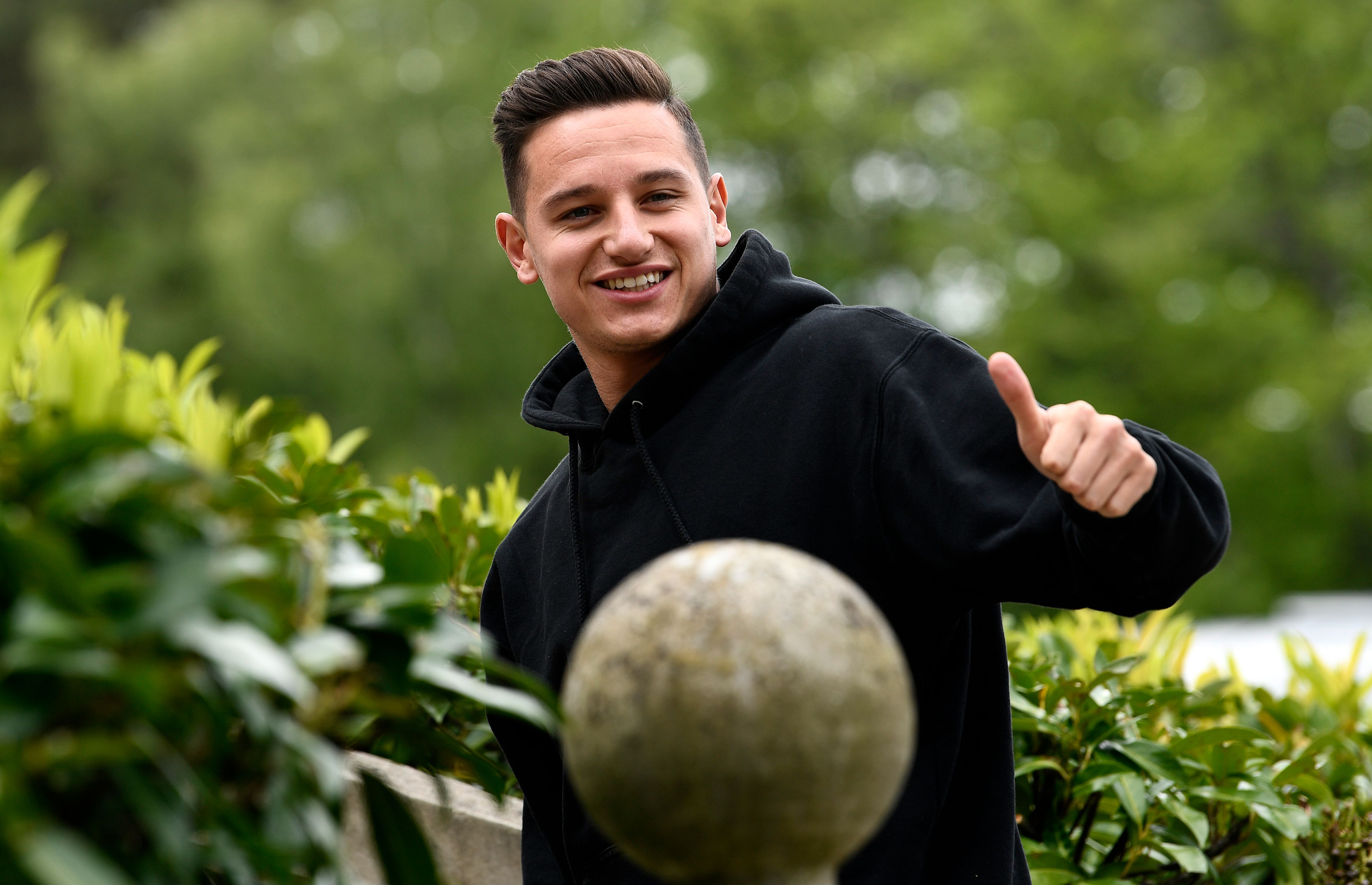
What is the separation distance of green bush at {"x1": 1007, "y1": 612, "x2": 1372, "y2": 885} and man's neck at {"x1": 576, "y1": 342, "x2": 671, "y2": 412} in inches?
43.8

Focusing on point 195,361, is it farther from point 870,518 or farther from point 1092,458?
point 1092,458

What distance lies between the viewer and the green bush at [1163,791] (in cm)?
280

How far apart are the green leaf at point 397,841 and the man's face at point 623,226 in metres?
1.39

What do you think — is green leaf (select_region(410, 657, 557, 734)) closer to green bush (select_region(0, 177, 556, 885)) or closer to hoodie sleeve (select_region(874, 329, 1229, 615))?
green bush (select_region(0, 177, 556, 885))

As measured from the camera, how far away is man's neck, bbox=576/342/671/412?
9.11 ft

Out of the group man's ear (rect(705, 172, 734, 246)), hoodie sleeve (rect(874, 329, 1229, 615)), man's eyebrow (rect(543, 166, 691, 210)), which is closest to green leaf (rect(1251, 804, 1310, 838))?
hoodie sleeve (rect(874, 329, 1229, 615))

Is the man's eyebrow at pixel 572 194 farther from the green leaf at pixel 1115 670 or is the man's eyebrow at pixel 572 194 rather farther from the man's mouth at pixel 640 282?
the green leaf at pixel 1115 670

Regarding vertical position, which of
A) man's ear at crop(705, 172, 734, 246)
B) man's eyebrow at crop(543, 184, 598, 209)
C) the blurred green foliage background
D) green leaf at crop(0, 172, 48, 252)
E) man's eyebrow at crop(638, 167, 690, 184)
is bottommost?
the blurred green foliage background

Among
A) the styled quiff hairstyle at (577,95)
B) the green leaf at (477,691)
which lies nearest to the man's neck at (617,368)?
the styled quiff hairstyle at (577,95)

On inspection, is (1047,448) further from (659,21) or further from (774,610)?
(659,21)

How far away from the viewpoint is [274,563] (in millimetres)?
1351

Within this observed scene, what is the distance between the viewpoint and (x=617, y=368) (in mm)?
2822

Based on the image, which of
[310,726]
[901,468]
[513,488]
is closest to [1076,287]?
[513,488]

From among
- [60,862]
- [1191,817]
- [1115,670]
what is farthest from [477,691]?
[1191,817]
